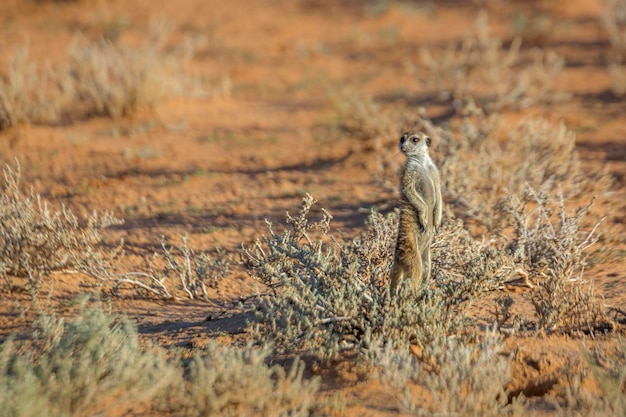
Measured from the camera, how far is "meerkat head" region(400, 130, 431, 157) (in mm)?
3963

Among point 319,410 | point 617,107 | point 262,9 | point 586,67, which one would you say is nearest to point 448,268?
point 319,410

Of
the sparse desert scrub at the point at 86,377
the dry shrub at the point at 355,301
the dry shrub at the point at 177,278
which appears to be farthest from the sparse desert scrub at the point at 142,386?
the dry shrub at the point at 177,278

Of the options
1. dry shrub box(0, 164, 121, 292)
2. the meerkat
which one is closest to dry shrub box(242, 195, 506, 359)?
the meerkat

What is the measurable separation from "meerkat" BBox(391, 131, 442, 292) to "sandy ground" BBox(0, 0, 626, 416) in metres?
0.70

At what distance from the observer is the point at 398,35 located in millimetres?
14180

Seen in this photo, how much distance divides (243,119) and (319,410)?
7254mm

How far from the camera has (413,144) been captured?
3.97m

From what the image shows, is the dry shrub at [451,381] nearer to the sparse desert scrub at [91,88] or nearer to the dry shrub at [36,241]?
the dry shrub at [36,241]

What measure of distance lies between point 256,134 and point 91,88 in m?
2.47

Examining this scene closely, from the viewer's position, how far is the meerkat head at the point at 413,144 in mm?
3963

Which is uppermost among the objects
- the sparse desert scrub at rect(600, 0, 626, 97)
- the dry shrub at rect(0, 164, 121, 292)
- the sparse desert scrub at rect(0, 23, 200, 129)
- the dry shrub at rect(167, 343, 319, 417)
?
the sparse desert scrub at rect(600, 0, 626, 97)

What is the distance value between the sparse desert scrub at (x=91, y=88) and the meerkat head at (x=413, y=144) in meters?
6.69

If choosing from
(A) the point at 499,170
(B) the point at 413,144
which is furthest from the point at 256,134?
(B) the point at 413,144

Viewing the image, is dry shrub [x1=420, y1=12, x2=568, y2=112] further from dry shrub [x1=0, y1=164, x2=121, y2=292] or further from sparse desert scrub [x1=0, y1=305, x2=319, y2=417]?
sparse desert scrub [x1=0, y1=305, x2=319, y2=417]
